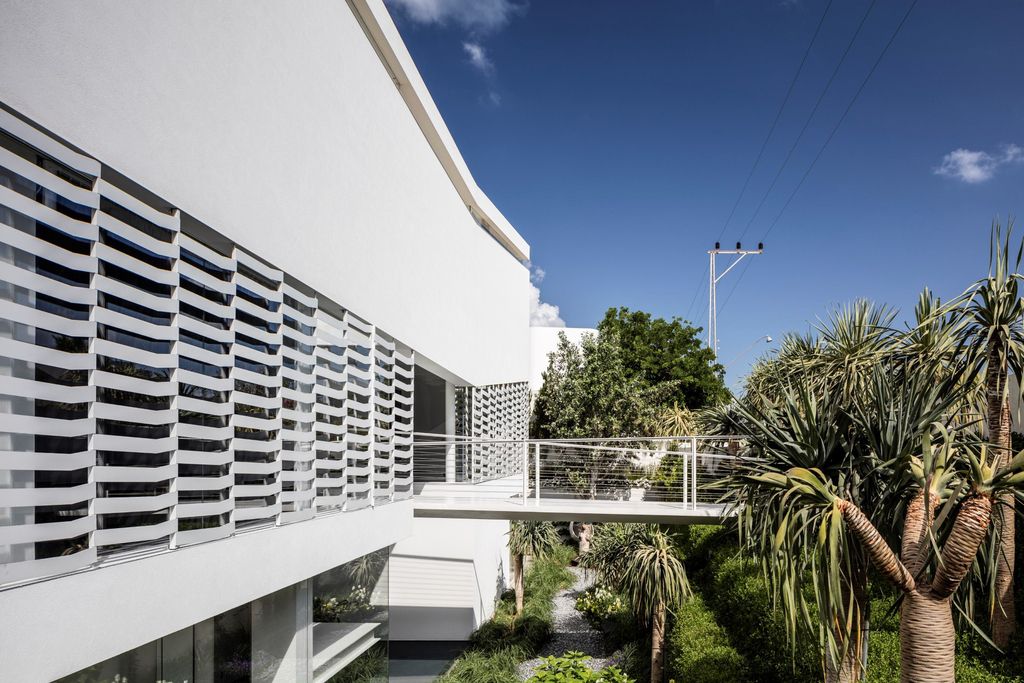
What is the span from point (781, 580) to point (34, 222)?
5.73 meters

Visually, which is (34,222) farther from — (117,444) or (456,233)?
(456,233)

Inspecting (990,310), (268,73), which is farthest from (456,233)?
(990,310)

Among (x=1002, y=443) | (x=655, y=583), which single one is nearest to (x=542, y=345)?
(x=655, y=583)

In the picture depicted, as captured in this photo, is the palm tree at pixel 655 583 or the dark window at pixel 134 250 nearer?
the dark window at pixel 134 250

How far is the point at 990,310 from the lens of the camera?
677 centimetres

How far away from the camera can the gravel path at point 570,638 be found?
13887 mm

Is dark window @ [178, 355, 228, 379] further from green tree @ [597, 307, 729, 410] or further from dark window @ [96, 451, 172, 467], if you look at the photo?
green tree @ [597, 307, 729, 410]

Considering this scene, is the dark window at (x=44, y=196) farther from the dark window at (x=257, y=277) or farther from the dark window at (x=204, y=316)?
the dark window at (x=257, y=277)

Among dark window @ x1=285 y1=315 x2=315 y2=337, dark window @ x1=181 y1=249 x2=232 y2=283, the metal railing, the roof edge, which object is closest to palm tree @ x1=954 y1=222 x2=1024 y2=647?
the metal railing

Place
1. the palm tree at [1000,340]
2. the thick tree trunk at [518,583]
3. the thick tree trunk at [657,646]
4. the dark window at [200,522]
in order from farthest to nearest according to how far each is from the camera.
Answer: the thick tree trunk at [518,583], the thick tree trunk at [657,646], the palm tree at [1000,340], the dark window at [200,522]

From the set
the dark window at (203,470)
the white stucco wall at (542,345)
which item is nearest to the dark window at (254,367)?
the dark window at (203,470)

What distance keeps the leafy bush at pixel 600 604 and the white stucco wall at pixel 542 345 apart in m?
11.4

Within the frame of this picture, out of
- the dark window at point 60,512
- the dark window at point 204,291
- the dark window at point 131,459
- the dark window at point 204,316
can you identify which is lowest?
the dark window at point 60,512

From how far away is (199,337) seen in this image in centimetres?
431
